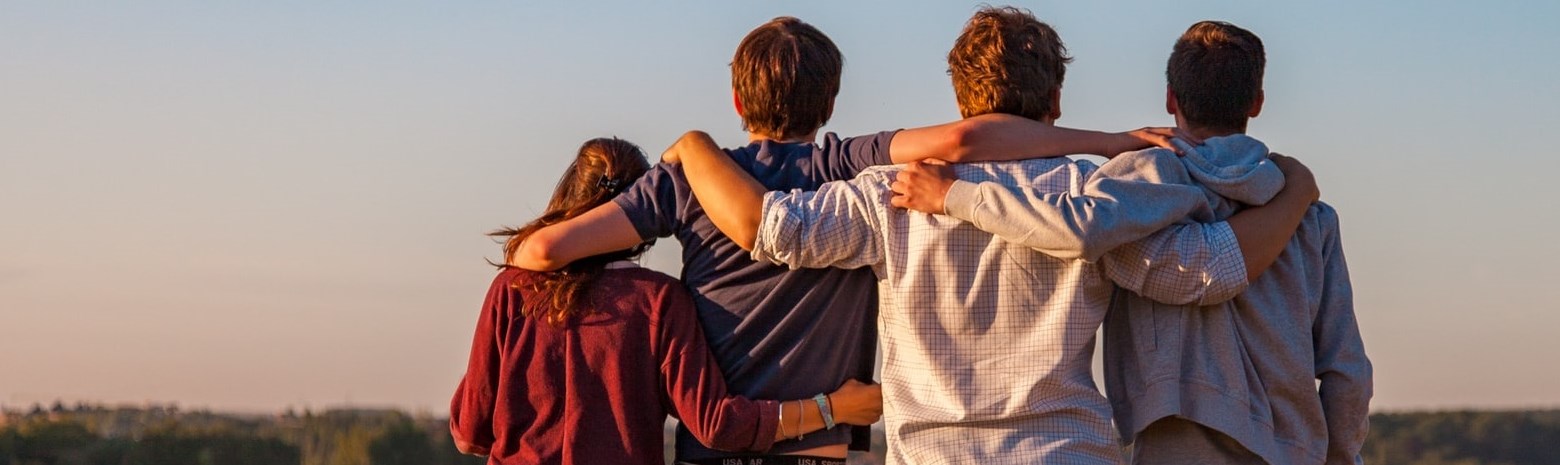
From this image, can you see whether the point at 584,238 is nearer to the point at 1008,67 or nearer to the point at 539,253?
the point at 539,253

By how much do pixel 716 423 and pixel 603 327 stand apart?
0.39 meters

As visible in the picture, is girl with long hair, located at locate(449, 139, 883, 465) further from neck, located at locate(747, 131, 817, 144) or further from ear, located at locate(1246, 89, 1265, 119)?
ear, located at locate(1246, 89, 1265, 119)

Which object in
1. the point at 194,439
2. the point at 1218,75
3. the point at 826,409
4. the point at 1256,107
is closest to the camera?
the point at 826,409

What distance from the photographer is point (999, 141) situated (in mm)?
3988

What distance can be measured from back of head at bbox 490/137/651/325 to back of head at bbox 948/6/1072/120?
908mm

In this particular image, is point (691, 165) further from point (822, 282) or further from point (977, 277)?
point (977, 277)

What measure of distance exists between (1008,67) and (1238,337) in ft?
2.83

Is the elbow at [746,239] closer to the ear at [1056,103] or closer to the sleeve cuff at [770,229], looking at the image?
the sleeve cuff at [770,229]

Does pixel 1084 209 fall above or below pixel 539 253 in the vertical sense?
above

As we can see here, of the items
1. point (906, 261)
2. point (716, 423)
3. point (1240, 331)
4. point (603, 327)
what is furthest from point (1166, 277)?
point (603, 327)

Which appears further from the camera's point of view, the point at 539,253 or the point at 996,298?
the point at 539,253

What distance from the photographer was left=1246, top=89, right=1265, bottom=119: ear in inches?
172

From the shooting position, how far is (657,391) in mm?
4293

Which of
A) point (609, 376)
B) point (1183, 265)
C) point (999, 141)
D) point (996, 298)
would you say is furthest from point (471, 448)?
point (1183, 265)
